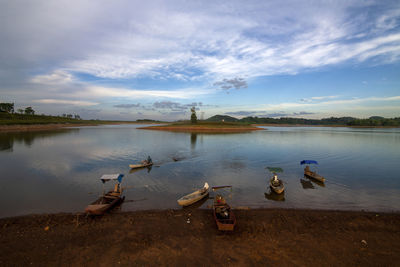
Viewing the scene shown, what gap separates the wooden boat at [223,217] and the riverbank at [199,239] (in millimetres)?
543

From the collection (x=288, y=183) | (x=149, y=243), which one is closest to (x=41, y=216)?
(x=149, y=243)

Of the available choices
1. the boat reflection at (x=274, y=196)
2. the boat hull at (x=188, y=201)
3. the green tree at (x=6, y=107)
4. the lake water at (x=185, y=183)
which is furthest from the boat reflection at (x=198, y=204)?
the green tree at (x=6, y=107)

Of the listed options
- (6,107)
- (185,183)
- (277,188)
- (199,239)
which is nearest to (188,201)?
(199,239)

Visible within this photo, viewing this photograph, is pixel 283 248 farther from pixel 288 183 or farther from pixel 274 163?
pixel 274 163

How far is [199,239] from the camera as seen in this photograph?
38.1 ft

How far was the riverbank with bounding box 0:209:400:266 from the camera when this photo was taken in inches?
387

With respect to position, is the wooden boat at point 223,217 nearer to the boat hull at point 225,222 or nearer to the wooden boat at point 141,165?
the boat hull at point 225,222

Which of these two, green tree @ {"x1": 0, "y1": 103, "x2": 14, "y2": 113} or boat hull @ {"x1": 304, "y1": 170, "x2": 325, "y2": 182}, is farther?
green tree @ {"x1": 0, "y1": 103, "x2": 14, "y2": 113}

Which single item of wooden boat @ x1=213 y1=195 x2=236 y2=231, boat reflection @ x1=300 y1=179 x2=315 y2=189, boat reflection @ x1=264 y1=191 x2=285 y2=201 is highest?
wooden boat @ x1=213 y1=195 x2=236 y2=231

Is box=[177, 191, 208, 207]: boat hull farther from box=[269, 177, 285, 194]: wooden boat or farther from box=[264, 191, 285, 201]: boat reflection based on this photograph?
box=[269, 177, 285, 194]: wooden boat

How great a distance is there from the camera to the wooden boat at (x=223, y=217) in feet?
39.7

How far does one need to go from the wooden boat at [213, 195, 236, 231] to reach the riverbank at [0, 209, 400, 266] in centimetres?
54

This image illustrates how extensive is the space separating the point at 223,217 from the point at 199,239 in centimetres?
246

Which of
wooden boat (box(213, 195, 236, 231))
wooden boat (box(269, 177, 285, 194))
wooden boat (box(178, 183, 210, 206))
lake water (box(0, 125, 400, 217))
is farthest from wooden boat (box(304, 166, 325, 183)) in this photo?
wooden boat (box(213, 195, 236, 231))
